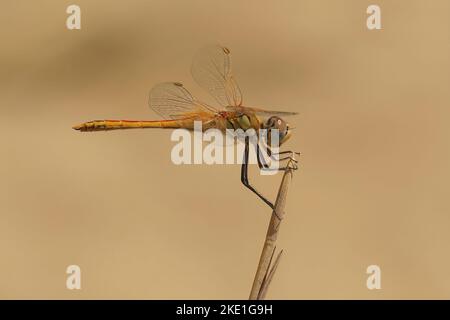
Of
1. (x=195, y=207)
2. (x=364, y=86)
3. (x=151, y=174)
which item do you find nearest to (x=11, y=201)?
(x=151, y=174)

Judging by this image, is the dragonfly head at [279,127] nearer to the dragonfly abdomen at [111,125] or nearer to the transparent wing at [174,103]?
the transparent wing at [174,103]

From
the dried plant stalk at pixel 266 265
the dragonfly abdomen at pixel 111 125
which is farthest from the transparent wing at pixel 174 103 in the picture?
the dried plant stalk at pixel 266 265

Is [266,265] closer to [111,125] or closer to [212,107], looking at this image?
[212,107]

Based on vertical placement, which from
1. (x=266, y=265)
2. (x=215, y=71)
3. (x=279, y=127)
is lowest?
(x=266, y=265)

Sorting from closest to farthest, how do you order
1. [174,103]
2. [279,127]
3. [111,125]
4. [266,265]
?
[266,265] → [279,127] → [174,103] → [111,125]

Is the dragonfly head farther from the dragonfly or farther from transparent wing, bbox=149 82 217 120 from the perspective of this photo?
transparent wing, bbox=149 82 217 120

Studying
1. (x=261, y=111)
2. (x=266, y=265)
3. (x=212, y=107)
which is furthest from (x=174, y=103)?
(x=266, y=265)
